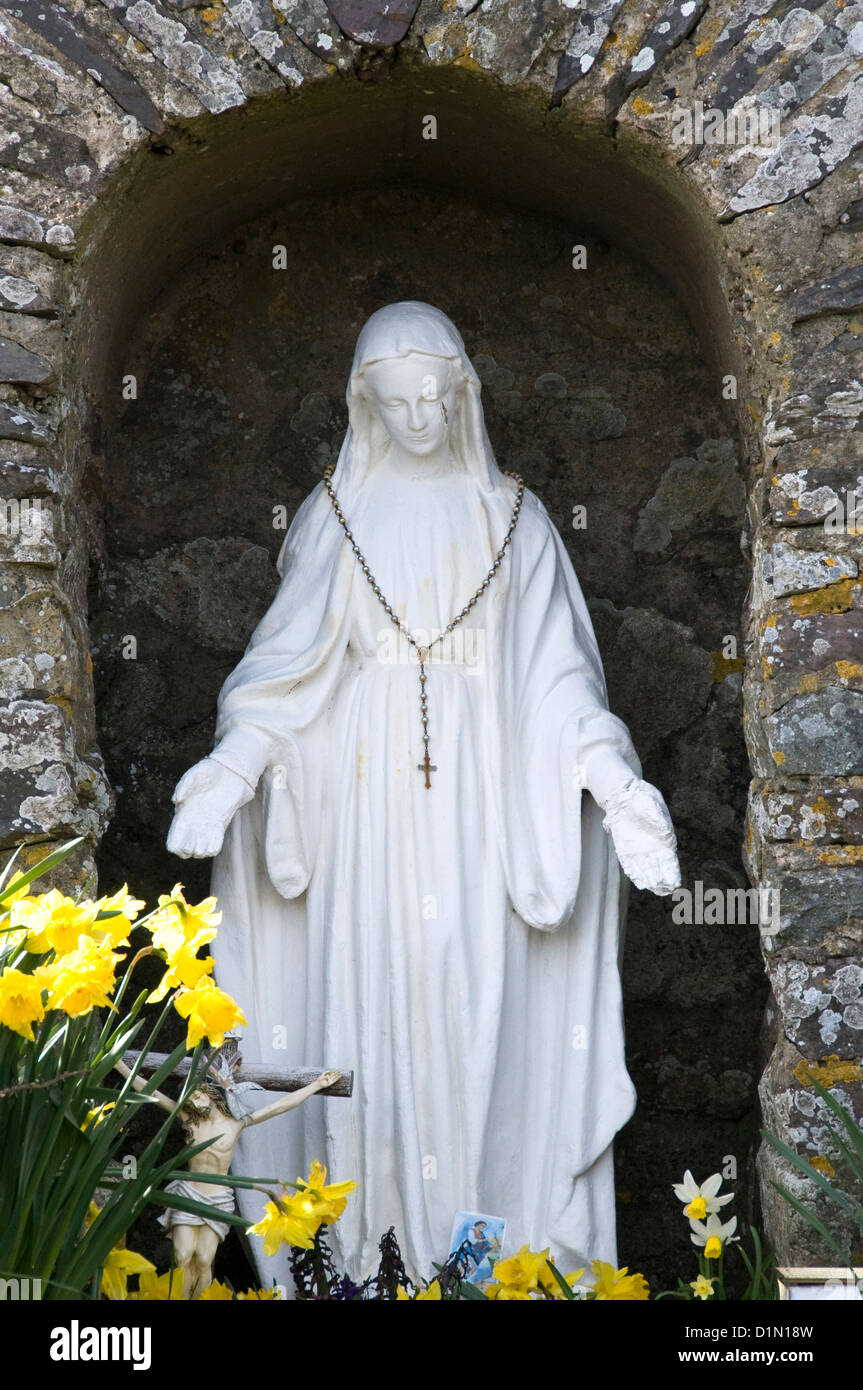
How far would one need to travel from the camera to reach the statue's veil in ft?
11.9

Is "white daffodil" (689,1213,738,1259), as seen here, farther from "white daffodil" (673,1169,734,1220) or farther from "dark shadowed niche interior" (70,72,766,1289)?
"dark shadowed niche interior" (70,72,766,1289)

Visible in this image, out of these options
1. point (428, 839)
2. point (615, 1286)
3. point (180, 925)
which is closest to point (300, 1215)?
point (180, 925)

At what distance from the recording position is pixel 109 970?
217cm

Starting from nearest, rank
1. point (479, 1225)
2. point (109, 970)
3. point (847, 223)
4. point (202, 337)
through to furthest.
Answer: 1. point (109, 970)
2. point (479, 1225)
3. point (847, 223)
4. point (202, 337)

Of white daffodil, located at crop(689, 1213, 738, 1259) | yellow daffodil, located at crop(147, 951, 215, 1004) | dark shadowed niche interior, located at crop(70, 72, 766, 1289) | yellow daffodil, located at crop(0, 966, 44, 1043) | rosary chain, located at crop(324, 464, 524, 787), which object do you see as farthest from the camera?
dark shadowed niche interior, located at crop(70, 72, 766, 1289)

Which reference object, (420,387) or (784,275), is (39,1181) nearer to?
(420,387)

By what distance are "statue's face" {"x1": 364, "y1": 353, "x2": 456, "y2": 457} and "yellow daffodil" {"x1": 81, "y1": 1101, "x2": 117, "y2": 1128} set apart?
166cm

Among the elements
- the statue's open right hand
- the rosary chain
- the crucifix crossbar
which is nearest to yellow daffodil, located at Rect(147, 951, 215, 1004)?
the crucifix crossbar

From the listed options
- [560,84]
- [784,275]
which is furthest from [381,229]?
[784,275]

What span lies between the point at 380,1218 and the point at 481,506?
4.61 ft

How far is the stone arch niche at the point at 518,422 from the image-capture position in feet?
11.2

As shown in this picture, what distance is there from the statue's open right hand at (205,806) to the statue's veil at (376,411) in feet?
2.39

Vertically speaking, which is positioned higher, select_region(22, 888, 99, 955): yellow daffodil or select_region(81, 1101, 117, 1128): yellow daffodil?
select_region(22, 888, 99, 955): yellow daffodil

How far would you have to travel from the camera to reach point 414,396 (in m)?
3.60
